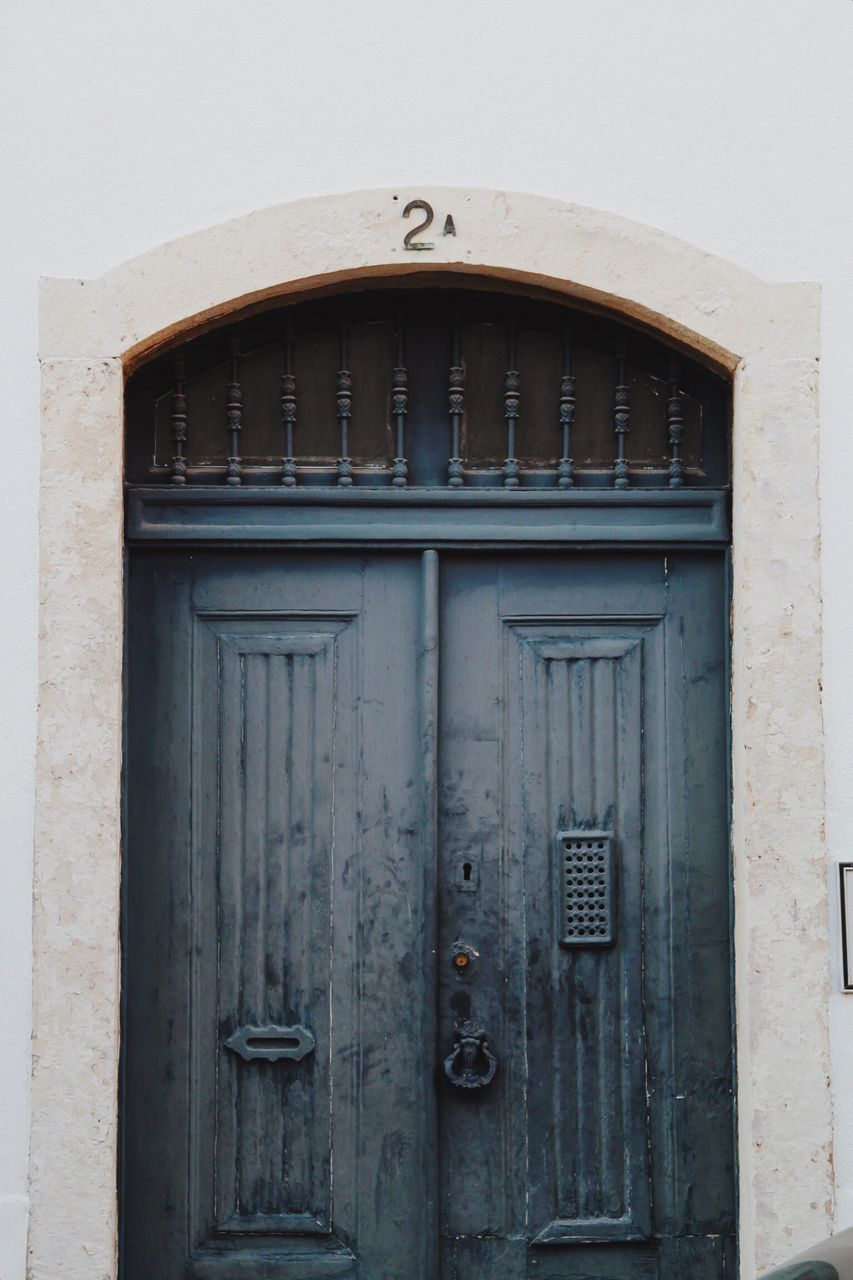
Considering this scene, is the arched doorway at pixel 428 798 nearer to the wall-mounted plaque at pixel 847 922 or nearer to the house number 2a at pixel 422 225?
the house number 2a at pixel 422 225

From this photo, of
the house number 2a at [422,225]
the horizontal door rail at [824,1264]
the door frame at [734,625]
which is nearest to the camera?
the horizontal door rail at [824,1264]

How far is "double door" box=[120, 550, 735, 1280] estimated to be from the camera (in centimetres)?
341

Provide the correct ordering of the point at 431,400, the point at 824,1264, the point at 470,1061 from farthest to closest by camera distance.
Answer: the point at 431,400, the point at 470,1061, the point at 824,1264

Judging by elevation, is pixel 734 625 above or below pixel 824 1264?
above

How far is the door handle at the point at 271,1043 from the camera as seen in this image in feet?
11.2

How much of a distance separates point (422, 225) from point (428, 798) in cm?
158

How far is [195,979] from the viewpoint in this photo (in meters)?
3.45

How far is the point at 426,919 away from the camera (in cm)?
344

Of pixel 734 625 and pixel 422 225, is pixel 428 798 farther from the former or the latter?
pixel 422 225

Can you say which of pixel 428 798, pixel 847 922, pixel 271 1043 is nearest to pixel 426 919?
pixel 428 798

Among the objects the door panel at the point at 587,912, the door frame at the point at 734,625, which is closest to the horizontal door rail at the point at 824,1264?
the door frame at the point at 734,625

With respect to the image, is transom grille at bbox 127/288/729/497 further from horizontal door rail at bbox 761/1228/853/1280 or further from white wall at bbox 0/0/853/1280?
horizontal door rail at bbox 761/1228/853/1280

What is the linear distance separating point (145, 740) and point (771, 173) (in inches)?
92.8

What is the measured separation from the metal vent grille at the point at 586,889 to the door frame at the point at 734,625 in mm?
359
